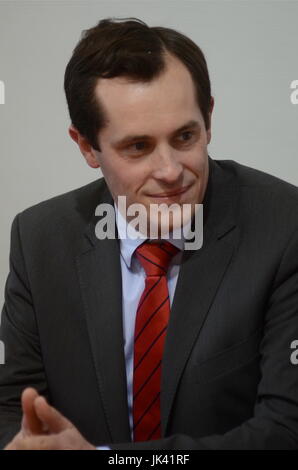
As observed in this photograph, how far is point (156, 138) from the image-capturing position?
1334mm

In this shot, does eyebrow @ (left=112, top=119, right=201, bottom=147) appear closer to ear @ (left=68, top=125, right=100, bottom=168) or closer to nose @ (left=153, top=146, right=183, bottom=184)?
nose @ (left=153, top=146, right=183, bottom=184)

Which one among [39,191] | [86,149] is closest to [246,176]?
[86,149]

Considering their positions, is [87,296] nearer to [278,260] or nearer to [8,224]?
[278,260]

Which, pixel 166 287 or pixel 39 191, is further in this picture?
pixel 39 191

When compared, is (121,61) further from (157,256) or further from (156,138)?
(157,256)

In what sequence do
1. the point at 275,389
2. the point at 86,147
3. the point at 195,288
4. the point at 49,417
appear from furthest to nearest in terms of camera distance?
the point at 86,147 < the point at 195,288 < the point at 275,389 < the point at 49,417

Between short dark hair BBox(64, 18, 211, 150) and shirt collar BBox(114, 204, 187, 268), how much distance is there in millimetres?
174

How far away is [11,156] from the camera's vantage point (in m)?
2.24

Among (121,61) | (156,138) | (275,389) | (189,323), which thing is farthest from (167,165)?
(275,389)

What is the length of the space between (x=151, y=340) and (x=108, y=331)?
0.09 meters

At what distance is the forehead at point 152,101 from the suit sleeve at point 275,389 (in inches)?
13.3

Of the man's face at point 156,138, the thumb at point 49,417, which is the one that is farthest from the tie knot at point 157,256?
the thumb at point 49,417

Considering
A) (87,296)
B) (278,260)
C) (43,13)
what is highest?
(43,13)

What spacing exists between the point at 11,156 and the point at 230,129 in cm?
70
